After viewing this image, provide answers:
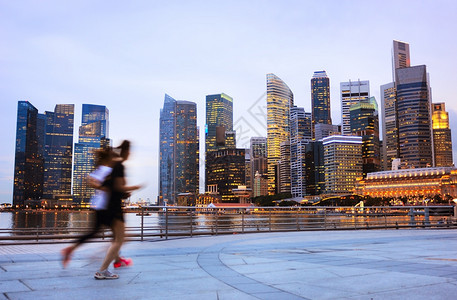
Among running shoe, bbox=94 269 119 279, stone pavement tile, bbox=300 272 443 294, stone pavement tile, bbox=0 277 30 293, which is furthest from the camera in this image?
running shoe, bbox=94 269 119 279

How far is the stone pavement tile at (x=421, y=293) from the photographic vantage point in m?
4.25

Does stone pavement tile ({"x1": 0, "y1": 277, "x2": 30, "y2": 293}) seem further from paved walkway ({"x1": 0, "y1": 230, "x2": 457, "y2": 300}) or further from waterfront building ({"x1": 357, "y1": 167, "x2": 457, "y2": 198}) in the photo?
waterfront building ({"x1": 357, "y1": 167, "x2": 457, "y2": 198})

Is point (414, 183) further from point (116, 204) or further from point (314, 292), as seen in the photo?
point (116, 204)

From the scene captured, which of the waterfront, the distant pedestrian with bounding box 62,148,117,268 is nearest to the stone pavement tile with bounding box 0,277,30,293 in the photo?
the distant pedestrian with bounding box 62,148,117,268

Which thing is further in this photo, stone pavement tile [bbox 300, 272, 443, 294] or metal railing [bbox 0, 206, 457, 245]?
metal railing [bbox 0, 206, 457, 245]

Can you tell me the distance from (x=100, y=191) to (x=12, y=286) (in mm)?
1517

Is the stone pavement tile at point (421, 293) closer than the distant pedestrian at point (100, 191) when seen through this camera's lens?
Yes

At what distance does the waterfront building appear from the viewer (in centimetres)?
16345

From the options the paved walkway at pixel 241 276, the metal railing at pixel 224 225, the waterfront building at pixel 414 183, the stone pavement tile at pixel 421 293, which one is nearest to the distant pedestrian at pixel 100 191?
the paved walkway at pixel 241 276

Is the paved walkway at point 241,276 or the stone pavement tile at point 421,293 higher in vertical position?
the stone pavement tile at point 421,293

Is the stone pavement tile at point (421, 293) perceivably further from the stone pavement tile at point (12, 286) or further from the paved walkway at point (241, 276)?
the stone pavement tile at point (12, 286)

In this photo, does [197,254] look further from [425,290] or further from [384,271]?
[425,290]

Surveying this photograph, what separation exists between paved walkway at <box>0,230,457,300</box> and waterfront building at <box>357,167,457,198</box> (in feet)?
561

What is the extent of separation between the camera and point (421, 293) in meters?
4.43
